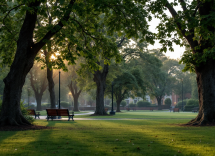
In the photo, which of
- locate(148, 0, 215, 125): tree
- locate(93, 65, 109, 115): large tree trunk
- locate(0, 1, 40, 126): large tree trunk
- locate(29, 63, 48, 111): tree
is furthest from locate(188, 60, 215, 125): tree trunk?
locate(29, 63, 48, 111): tree

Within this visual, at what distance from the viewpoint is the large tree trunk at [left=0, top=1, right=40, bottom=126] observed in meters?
13.9

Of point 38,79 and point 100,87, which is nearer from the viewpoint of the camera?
point 100,87

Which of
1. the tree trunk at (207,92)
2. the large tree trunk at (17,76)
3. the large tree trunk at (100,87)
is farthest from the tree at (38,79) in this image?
the tree trunk at (207,92)

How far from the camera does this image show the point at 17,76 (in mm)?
14078

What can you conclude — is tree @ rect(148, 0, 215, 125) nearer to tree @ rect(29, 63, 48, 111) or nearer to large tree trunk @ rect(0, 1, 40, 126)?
large tree trunk @ rect(0, 1, 40, 126)

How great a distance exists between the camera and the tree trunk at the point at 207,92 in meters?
15.8

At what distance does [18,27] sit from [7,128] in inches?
330

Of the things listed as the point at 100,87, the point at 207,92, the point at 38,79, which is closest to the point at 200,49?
the point at 207,92

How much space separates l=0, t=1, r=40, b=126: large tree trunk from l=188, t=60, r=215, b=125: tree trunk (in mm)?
9782

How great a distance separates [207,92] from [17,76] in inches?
421

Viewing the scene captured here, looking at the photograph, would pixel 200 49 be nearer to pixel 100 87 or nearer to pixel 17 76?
pixel 17 76

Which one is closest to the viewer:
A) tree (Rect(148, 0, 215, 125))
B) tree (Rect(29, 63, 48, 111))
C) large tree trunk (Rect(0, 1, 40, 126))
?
large tree trunk (Rect(0, 1, 40, 126))

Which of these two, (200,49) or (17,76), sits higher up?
(200,49)

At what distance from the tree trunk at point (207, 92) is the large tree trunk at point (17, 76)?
978 centimetres
